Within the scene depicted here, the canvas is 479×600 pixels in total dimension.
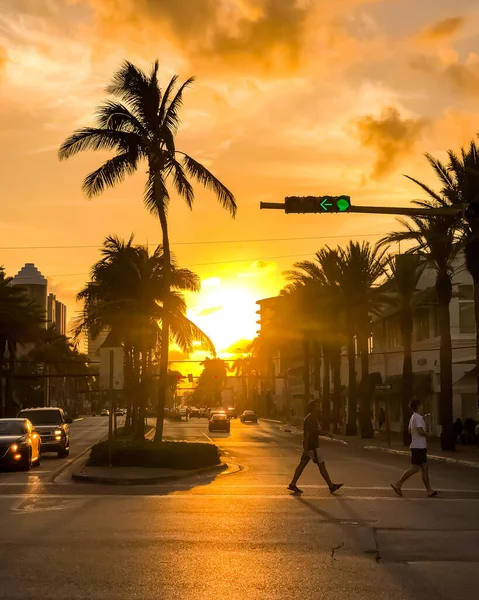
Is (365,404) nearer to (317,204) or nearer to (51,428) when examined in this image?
(51,428)

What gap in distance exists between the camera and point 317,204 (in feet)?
61.3

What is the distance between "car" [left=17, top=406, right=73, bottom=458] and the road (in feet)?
45.7

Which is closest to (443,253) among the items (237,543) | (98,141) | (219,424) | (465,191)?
(465,191)

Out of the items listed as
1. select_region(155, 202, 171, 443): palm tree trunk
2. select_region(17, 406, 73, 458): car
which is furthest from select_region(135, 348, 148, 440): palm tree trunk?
A: select_region(155, 202, 171, 443): palm tree trunk

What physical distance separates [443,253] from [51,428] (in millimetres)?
16996

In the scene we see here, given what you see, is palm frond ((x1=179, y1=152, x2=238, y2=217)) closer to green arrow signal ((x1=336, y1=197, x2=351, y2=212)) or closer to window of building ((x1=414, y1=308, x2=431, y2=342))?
green arrow signal ((x1=336, y1=197, x2=351, y2=212))

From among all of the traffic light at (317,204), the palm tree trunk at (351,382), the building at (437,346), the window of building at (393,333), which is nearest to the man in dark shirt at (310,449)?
the traffic light at (317,204)

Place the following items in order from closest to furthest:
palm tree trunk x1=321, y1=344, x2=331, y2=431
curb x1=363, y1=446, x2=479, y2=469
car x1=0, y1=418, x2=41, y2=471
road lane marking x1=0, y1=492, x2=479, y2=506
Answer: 1. road lane marking x1=0, y1=492, x2=479, y2=506
2. car x1=0, y1=418, x2=41, y2=471
3. curb x1=363, y1=446, x2=479, y2=469
4. palm tree trunk x1=321, y1=344, x2=331, y2=431

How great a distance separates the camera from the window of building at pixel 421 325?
57281 mm

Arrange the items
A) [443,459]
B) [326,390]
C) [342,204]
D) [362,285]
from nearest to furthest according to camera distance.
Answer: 1. [342,204]
2. [443,459]
3. [362,285]
4. [326,390]

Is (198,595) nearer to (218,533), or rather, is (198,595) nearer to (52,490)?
(218,533)

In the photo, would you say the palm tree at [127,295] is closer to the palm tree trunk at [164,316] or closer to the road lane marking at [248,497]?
the palm tree trunk at [164,316]

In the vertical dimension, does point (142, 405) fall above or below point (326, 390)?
below

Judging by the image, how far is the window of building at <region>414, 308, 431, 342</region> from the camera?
57.3m
